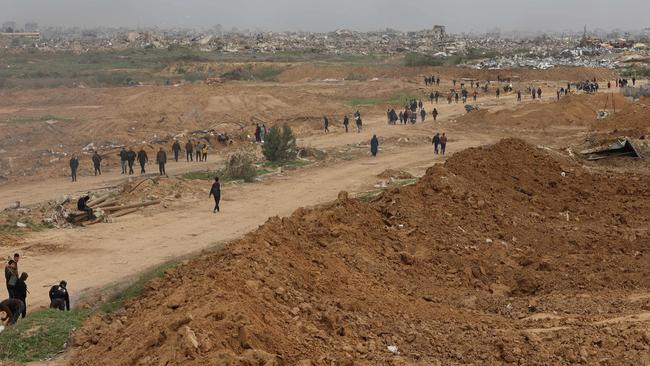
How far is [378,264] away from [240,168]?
1335 centimetres

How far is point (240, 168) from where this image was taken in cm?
2639

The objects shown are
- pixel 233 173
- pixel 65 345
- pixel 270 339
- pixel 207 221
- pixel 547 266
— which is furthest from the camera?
pixel 233 173

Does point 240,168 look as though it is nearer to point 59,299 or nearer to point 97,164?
point 97,164

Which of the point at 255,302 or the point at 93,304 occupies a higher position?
the point at 255,302

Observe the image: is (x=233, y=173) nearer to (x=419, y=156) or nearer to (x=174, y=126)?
(x=419, y=156)

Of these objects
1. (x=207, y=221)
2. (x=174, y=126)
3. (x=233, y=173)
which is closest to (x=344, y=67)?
(x=174, y=126)

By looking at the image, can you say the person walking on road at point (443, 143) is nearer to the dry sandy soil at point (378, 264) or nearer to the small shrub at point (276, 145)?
the dry sandy soil at point (378, 264)

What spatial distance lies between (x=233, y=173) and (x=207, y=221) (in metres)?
5.87

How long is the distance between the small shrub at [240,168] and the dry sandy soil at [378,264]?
74 centimetres

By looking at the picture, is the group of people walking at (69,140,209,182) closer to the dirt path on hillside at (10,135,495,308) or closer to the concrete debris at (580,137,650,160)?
the dirt path on hillside at (10,135,495,308)

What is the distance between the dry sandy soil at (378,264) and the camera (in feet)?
30.7

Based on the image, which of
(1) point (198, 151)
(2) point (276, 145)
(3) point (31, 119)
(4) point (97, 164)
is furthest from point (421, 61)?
(4) point (97, 164)

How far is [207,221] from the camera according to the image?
20.8 m

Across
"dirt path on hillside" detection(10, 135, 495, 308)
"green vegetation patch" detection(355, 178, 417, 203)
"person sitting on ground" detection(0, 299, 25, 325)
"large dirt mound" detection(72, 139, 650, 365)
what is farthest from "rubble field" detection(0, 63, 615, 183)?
"large dirt mound" detection(72, 139, 650, 365)
